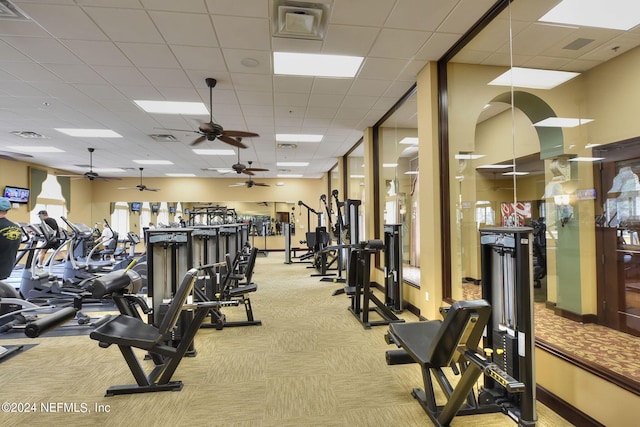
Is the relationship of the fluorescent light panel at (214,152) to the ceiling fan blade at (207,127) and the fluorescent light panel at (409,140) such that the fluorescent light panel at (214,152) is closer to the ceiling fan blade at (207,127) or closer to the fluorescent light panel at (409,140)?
the ceiling fan blade at (207,127)

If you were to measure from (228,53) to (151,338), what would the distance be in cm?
307

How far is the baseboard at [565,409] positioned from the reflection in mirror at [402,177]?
9.38 ft

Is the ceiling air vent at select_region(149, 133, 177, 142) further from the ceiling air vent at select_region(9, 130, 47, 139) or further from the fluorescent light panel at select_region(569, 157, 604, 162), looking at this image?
the fluorescent light panel at select_region(569, 157, 604, 162)

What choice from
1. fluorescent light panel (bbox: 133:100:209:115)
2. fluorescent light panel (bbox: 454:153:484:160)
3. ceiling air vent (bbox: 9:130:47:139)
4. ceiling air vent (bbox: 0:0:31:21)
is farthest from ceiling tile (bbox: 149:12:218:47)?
ceiling air vent (bbox: 9:130:47:139)

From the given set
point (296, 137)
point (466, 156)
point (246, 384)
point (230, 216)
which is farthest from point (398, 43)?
point (230, 216)

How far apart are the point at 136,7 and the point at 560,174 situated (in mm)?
5056

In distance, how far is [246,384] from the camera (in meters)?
2.87

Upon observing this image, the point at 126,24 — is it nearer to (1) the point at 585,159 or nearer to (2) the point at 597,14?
(2) the point at 597,14

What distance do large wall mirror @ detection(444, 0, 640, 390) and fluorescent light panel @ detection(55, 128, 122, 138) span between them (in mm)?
6824

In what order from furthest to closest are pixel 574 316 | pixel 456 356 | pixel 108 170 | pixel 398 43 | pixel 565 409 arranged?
pixel 108 170 < pixel 574 316 < pixel 398 43 < pixel 456 356 < pixel 565 409

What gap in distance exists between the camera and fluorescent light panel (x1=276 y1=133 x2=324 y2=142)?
729 cm

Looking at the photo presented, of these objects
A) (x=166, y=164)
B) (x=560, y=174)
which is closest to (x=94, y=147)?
(x=166, y=164)

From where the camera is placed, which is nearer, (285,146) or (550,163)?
(550,163)

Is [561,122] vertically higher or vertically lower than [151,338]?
higher
